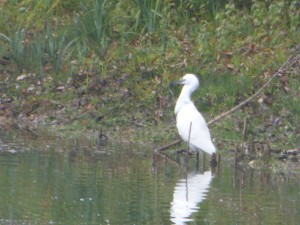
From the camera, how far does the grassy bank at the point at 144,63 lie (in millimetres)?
15125

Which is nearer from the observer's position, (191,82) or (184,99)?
(184,99)

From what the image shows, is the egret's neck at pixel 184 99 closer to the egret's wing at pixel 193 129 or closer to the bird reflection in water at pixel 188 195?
the egret's wing at pixel 193 129

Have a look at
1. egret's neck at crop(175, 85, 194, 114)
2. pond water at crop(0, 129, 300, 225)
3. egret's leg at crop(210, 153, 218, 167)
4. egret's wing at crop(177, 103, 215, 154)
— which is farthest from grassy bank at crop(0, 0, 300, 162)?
pond water at crop(0, 129, 300, 225)

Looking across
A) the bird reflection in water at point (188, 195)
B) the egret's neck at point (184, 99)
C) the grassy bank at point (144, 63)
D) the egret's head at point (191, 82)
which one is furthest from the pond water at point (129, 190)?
the grassy bank at point (144, 63)

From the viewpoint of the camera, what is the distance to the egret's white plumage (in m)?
12.8


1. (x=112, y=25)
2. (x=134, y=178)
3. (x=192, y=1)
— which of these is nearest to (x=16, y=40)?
(x=112, y=25)

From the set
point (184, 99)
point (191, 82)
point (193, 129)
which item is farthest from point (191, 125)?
point (191, 82)

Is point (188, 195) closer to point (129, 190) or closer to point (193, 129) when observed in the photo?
point (129, 190)

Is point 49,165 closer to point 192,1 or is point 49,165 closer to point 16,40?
point 16,40

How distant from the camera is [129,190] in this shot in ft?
33.6

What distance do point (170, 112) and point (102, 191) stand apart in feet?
17.9

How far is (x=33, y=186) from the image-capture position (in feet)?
33.4

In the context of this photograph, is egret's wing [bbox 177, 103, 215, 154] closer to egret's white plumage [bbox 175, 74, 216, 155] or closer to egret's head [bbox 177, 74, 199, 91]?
egret's white plumage [bbox 175, 74, 216, 155]

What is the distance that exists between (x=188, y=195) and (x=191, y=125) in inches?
120
